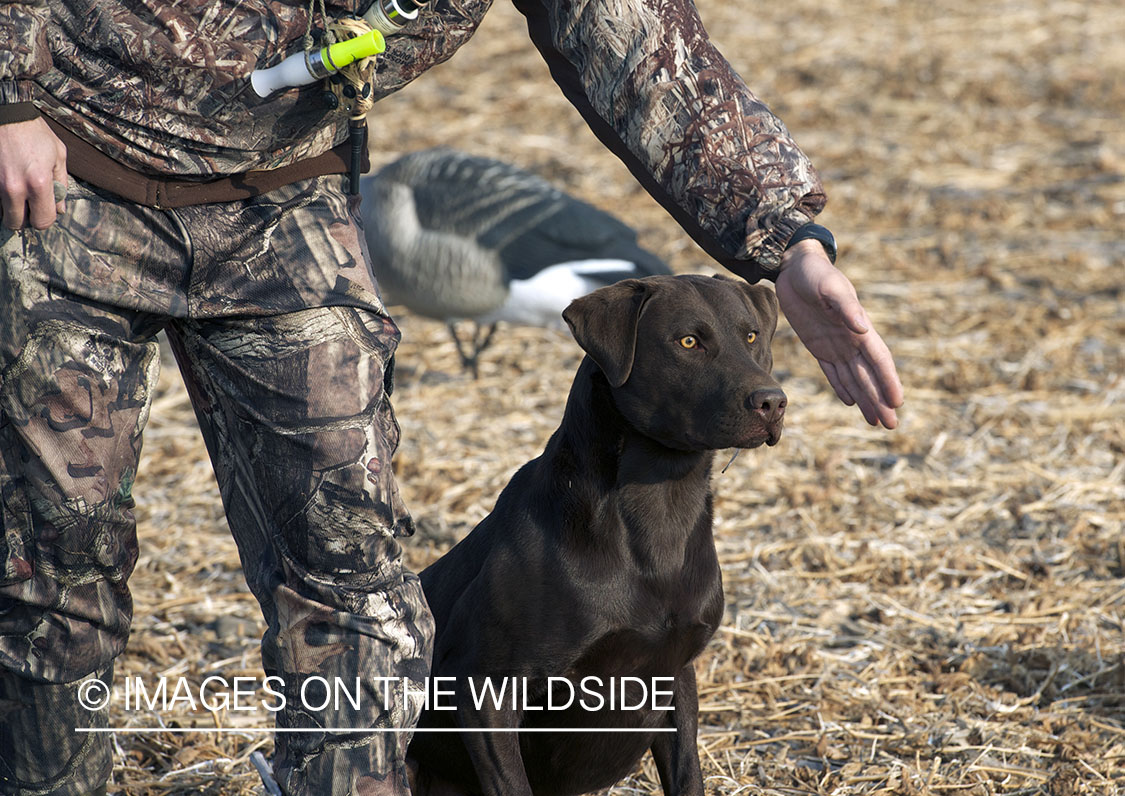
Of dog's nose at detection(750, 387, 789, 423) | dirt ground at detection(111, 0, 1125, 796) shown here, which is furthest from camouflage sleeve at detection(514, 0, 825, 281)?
dirt ground at detection(111, 0, 1125, 796)

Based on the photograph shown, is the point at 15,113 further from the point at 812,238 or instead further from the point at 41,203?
the point at 812,238

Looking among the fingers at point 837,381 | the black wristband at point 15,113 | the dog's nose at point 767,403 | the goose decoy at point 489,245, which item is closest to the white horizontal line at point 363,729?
the dog's nose at point 767,403

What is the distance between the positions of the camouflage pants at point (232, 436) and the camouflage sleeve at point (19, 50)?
0.26 m

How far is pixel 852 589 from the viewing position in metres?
4.54

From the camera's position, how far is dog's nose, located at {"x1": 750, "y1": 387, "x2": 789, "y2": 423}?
2.78 m

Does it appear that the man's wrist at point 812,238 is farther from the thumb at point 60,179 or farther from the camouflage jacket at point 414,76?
the thumb at point 60,179

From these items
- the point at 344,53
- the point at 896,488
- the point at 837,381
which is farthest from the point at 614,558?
the point at 896,488

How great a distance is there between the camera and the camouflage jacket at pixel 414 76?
7.75 feet

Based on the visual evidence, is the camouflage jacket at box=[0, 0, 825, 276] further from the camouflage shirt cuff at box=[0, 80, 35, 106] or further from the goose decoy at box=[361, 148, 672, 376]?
the goose decoy at box=[361, 148, 672, 376]

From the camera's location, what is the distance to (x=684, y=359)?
294 cm

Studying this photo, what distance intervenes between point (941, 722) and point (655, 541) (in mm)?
1287

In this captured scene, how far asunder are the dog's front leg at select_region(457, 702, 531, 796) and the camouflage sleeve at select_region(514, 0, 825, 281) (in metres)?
1.10

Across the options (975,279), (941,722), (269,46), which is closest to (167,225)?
(269,46)

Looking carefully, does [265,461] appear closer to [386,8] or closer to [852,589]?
[386,8]
